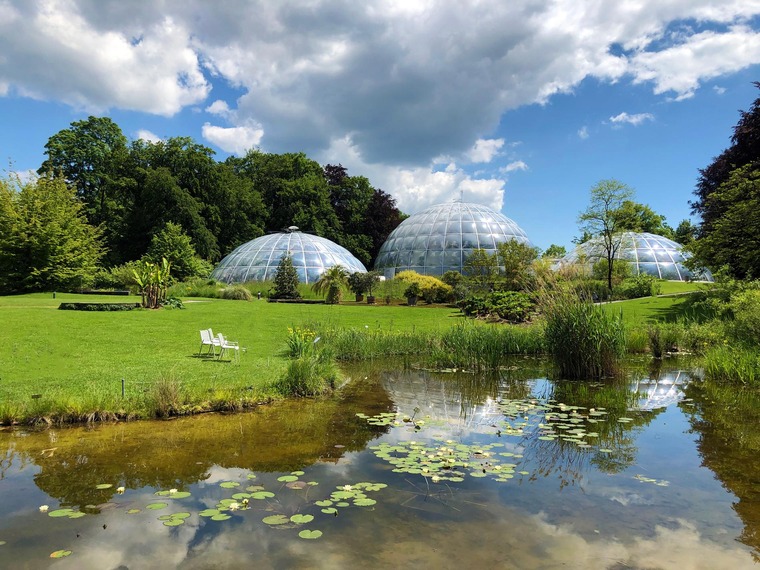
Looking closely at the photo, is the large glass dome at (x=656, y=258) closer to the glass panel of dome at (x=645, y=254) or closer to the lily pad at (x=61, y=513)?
the glass panel of dome at (x=645, y=254)

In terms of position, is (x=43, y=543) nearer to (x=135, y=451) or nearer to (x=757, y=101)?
(x=135, y=451)

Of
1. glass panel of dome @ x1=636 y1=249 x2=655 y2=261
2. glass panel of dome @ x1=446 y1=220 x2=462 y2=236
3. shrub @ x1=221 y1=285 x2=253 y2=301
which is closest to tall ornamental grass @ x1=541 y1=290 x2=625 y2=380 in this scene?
shrub @ x1=221 y1=285 x2=253 y2=301

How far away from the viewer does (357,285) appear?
1153 inches

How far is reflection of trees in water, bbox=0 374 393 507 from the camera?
508cm

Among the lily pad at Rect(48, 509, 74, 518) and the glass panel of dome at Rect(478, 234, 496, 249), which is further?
the glass panel of dome at Rect(478, 234, 496, 249)

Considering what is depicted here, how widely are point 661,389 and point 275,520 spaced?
8.31 metres

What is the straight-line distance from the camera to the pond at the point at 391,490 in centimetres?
376

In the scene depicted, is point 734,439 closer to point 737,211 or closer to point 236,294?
point 737,211

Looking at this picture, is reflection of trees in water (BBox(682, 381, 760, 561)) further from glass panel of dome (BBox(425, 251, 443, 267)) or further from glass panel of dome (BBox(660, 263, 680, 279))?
glass panel of dome (BBox(660, 263, 680, 279))

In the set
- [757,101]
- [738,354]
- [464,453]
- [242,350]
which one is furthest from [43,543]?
[757,101]

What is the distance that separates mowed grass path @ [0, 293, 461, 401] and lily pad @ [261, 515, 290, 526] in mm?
4236

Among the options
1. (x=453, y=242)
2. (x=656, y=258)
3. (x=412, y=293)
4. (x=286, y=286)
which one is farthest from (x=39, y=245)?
(x=656, y=258)

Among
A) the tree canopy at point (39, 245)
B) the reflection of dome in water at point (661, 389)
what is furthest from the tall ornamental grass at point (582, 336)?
the tree canopy at point (39, 245)

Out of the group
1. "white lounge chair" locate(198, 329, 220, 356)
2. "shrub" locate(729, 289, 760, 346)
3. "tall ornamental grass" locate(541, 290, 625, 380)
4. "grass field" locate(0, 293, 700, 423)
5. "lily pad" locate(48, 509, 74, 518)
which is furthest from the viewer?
"shrub" locate(729, 289, 760, 346)
